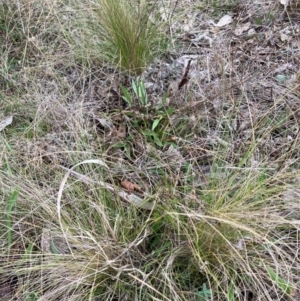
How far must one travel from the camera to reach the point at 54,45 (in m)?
2.48

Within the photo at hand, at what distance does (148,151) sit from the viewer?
1.83 metres

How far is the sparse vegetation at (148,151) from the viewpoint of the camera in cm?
Result: 146

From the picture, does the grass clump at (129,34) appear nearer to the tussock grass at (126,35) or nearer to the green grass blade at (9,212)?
the tussock grass at (126,35)

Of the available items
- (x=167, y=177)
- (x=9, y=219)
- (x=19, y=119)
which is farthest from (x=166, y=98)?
(x=9, y=219)

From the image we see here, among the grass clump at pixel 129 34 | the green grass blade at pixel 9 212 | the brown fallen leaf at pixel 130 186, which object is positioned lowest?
the brown fallen leaf at pixel 130 186

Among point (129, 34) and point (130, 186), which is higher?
point (129, 34)

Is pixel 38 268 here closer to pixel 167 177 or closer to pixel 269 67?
pixel 167 177

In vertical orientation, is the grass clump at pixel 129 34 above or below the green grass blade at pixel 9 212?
above

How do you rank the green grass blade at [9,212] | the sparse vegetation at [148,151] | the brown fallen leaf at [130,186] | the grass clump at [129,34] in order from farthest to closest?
the grass clump at [129,34] < the brown fallen leaf at [130,186] < the green grass blade at [9,212] < the sparse vegetation at [148,151]

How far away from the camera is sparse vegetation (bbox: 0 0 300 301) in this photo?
57.5 inches

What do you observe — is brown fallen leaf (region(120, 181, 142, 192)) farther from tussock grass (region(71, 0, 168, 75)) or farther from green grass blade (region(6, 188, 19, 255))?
tussock grass (region(71, 0, 168, 75))

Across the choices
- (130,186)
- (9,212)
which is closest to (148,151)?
(130,186)

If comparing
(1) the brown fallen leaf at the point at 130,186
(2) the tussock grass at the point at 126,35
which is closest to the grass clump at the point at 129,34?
(2) the tussock grass at the point at 126,35

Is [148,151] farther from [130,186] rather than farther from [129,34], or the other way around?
[129,34]
